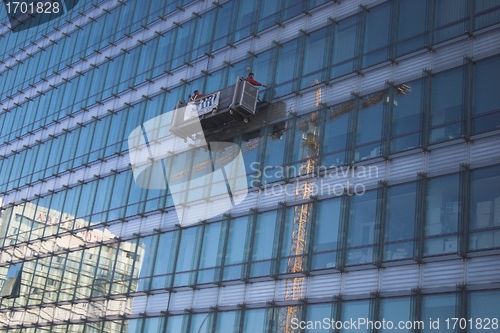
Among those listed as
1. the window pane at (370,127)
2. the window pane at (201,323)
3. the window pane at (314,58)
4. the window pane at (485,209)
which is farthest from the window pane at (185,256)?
the window pane at (485,209)

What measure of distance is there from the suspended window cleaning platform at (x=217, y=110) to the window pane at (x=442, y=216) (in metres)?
11.1

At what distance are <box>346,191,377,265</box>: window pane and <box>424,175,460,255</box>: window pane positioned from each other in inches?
95.2

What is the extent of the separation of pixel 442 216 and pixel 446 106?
451 cm

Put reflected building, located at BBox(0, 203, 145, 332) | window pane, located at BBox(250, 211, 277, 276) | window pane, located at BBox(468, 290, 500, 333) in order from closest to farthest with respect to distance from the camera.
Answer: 1. window pane, located at BBox(468, 290, 500, 333)
2. window pane, located at BBox(250, 211, 277, 276)
3. reflected building, located at BBox(0, 203, 145, 332)

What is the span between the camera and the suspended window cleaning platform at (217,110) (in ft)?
118

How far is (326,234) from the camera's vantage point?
3062 cm

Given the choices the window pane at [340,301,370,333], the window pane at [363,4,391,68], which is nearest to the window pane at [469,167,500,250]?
the window pane at [340,301,370,333]

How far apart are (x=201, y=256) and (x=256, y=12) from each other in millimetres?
13163

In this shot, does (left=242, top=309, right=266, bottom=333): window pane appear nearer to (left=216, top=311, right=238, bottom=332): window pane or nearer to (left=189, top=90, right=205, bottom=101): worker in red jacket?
(left=216, top=311, right=238, bottom=332): window pane

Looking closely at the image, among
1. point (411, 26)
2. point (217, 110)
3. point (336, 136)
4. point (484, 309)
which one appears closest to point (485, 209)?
point (484, 309)

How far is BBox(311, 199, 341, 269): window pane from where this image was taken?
3006 centimetres

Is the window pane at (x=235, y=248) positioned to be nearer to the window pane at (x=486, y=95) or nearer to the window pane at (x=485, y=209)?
the window pane at (x=485, y=209)

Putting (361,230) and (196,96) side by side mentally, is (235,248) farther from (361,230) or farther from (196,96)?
(196,96)

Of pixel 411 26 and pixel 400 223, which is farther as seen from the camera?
pixel 411 26
